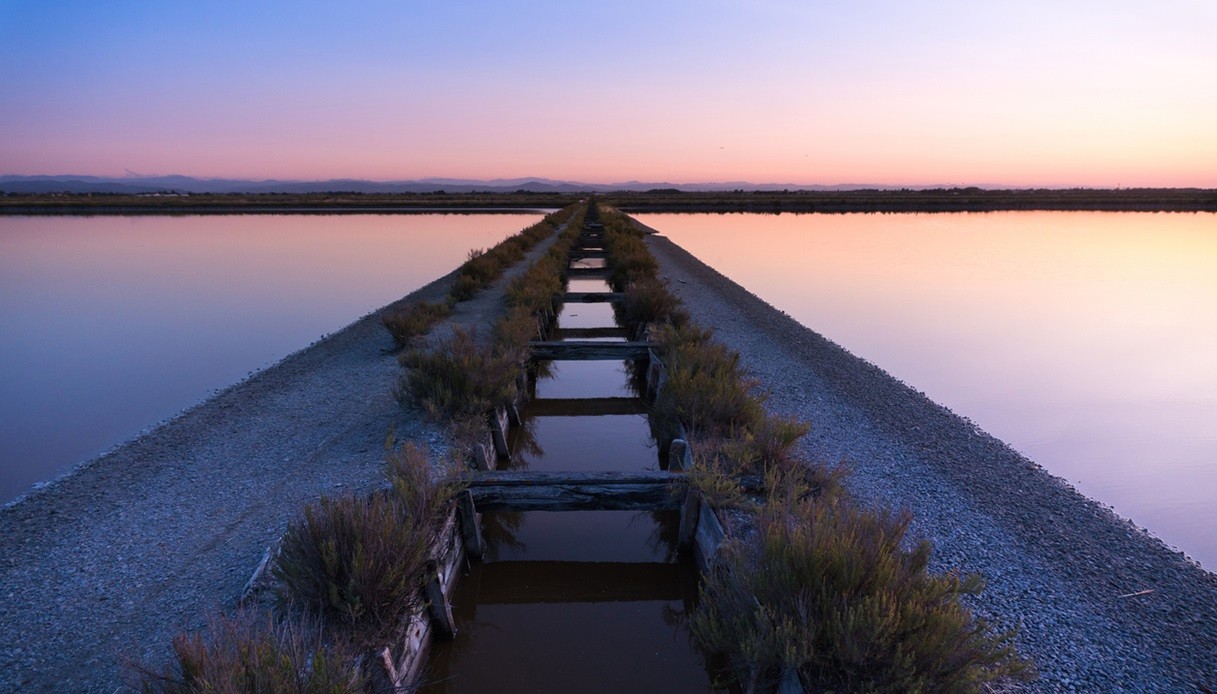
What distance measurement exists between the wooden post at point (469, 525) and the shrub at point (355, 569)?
1.09m

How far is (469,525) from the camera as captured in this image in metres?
5.24

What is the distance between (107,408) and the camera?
9.26 m

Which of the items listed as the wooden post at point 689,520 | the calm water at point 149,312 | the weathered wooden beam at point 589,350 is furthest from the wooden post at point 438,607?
the weathered wooden beam at point 589,350

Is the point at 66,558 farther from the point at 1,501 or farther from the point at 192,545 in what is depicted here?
the point at 1,501

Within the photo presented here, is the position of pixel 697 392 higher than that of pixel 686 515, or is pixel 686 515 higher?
pixel 697 392

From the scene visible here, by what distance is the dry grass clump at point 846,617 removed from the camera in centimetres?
288

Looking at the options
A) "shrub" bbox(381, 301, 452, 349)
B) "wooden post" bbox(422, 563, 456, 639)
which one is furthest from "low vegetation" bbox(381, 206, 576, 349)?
"wooden post" bbox(422, 563, 456, 639)

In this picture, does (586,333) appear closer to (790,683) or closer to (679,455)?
(679,455)

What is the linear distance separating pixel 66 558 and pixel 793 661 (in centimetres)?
500

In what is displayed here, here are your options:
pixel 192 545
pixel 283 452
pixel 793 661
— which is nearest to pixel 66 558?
pixel 192 545

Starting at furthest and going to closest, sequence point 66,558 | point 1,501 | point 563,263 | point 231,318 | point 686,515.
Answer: point 563,263 → point 231,318 → point 1,501 → point 686,515 → point 66,558

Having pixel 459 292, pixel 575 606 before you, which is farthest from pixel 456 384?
pixel 459 292

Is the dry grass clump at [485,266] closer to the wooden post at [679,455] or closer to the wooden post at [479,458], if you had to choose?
the wooden post at [479,458]

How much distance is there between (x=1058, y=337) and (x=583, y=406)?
1094cm
